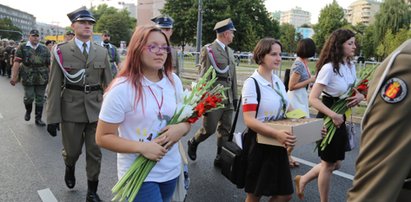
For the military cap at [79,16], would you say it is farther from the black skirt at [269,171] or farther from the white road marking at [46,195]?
the black skirt at [269,171]

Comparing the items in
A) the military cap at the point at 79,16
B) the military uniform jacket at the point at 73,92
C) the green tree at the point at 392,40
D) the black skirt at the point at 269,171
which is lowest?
the black skirt at the point at 269,171

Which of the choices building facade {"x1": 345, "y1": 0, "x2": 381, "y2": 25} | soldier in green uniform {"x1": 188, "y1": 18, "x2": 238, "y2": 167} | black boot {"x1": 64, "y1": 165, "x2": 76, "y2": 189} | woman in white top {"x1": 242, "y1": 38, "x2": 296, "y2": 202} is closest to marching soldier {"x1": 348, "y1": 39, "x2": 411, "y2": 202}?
woman in white top {"x1": 242, "y1": 38, "x2": 296, "y2": 202}

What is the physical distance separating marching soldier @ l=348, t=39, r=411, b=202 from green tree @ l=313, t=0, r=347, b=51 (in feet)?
215

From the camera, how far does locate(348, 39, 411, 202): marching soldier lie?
0.97 meters

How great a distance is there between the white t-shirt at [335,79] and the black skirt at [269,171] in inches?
39.7

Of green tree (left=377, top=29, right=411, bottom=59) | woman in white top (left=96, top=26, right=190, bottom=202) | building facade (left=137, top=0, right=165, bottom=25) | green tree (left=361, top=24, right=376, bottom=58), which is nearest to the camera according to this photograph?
woman in white top (left=96, top=26, right=190, bottom=202)

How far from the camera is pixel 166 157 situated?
2287mm

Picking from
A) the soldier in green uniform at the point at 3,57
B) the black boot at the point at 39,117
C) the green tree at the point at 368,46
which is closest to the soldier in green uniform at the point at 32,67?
the black boot at the point at 39,117

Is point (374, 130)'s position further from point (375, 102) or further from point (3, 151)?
point (3, 151)

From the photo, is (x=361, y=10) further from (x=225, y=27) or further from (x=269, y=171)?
(x=269, y=171)

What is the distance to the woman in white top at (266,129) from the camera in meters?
2.86

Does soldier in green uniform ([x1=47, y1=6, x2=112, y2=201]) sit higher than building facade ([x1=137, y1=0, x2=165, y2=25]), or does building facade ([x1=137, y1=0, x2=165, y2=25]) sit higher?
building facade ([x1=137, y1=0, x2=165, y2=25])

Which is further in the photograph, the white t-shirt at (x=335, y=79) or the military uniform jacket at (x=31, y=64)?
the military uniform jacket at (x=31, y=64)

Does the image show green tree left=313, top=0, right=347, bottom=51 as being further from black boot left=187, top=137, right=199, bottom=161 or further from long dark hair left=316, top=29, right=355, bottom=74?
long dark hair left=316, top=29, right=355, bottom=74
